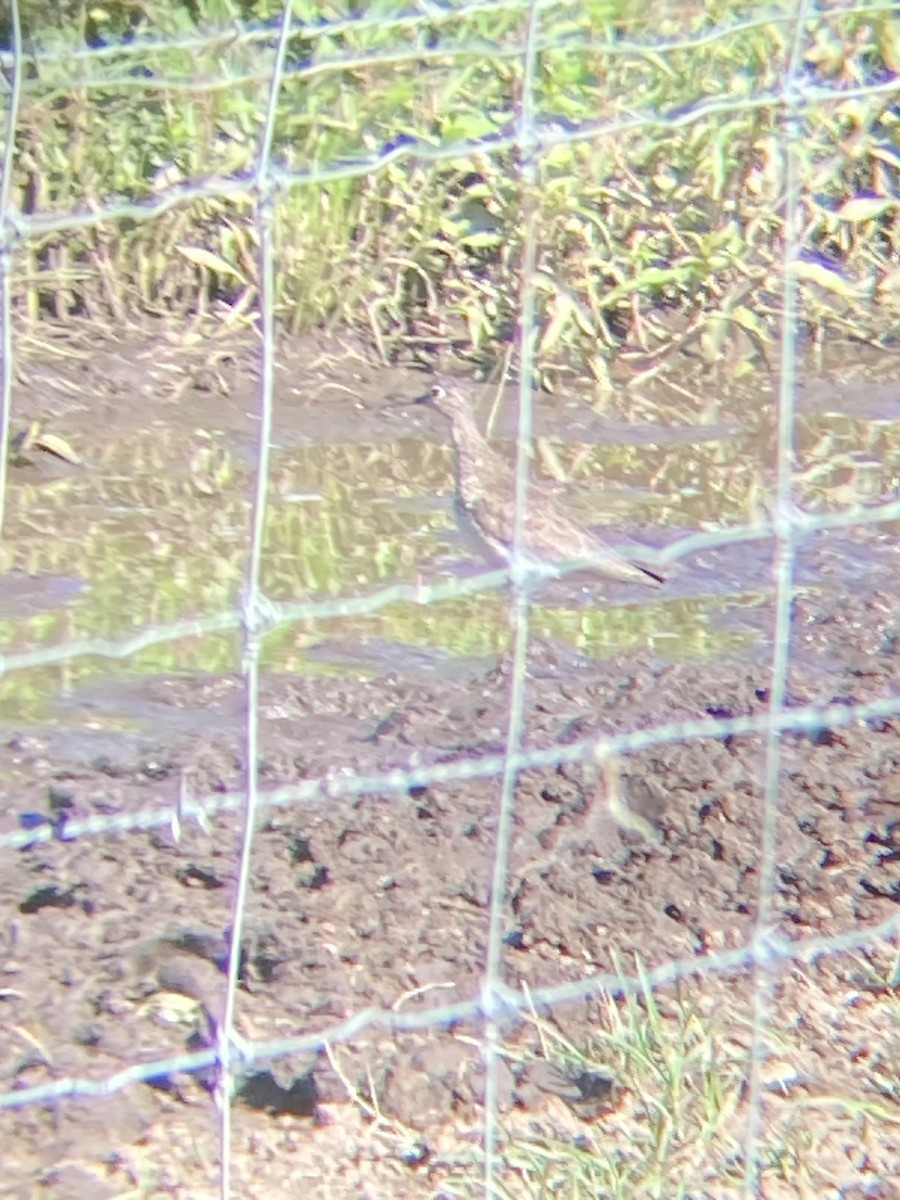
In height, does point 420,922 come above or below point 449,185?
below

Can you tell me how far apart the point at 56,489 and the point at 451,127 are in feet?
6.92

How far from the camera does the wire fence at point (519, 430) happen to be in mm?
2449

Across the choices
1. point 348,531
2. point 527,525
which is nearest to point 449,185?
point 348,531

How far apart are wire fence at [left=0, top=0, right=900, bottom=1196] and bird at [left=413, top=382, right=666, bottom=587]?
11.1 inches

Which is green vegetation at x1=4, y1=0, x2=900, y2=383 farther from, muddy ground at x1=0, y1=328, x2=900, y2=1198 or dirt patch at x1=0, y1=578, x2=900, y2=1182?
dirt patch at x1=0, y1=578, x2=900, y2=1182

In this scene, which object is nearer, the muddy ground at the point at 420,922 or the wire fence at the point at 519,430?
the wire fence at the point at 519,430

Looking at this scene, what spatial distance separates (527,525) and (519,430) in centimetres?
221

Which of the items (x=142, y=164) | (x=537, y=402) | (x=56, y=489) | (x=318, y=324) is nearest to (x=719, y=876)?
(x=56, y=489)

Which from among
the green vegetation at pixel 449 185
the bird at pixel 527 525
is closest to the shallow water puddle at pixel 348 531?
the bird at pixel 527 525

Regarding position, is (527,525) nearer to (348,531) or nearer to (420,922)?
(348,531)

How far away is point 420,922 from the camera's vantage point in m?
3.37

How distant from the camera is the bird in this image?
17.2 feet

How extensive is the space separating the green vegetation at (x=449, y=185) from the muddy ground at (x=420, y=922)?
3120 mm

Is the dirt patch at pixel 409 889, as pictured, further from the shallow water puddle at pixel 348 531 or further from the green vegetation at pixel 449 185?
the green vegetation at pixel 449 185
